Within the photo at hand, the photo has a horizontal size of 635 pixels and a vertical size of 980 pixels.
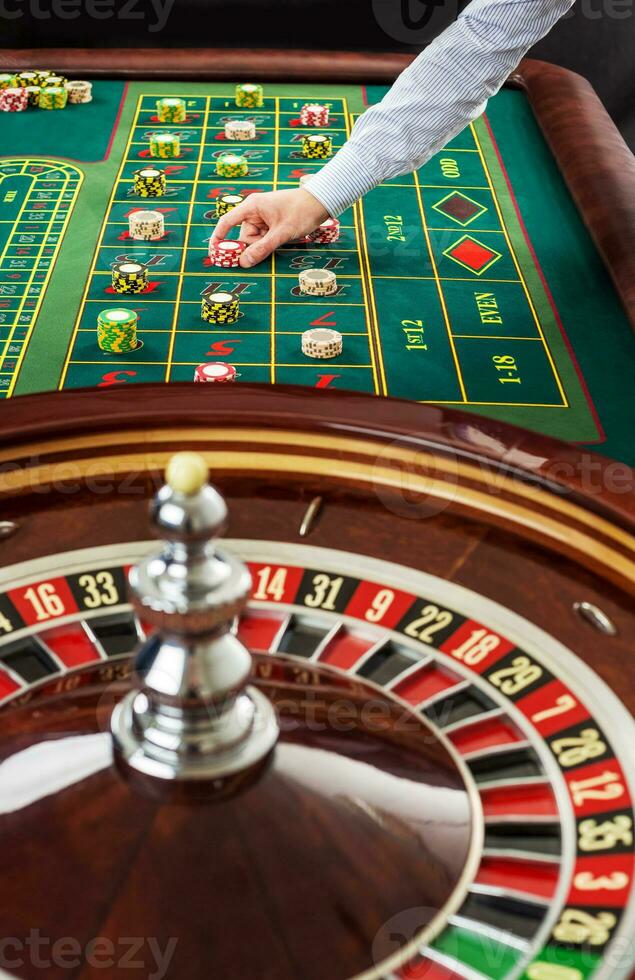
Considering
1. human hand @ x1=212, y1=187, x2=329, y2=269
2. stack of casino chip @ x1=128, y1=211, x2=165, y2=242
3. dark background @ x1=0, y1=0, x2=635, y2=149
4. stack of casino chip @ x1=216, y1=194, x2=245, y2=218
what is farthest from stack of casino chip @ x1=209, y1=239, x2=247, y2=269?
dark background @ x1=0, y1=0, x2=635, y2=149

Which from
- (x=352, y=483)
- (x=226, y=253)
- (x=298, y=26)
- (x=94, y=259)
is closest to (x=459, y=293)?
(x=226, y=253)

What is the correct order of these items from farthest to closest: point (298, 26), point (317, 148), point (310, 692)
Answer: point (298, 26), point (317, 148), point (310, 692)

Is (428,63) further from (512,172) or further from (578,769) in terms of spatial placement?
(578,769)

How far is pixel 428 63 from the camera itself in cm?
362

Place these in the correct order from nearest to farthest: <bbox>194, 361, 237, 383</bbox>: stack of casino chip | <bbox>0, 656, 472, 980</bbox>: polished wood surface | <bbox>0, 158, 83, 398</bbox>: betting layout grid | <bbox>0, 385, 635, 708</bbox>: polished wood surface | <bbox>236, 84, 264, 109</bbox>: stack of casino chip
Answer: <bbox>0, 656, 472, 980</bbox>: polished wood surface
<bbox>0, 385, 635, 708</bbox>: polished wood surface
<bbox>194, 361, 237, 383</bbox>: stack of casino chip
<bbox>0, 158, 83, 398</bbox>: betting layout grid
<bbox>236, 84, 264, 109</bbox>: stack of casino chip

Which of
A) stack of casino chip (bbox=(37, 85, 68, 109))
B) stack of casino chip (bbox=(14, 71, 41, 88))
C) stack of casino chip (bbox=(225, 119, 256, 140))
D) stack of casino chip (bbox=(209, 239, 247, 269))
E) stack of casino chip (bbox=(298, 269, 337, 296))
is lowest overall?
stack of casino chip (bbox=(298, 269, 337, 296))

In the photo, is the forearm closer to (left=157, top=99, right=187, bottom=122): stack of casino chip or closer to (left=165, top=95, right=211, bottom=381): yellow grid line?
(left=165, top=95, right=211, bottom=381): yellow grid line

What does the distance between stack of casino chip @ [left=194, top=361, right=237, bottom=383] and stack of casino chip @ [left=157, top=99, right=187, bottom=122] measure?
2080 millimetres

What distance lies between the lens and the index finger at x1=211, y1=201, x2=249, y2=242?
3361 millimetres

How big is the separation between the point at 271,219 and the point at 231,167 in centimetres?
69

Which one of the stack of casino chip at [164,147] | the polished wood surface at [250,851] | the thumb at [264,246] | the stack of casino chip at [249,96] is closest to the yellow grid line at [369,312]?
the thumb at [264,246]

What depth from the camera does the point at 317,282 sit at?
10.5 feet

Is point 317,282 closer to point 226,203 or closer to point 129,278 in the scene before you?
point 129,278

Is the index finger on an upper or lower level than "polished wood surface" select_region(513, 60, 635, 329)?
lower
